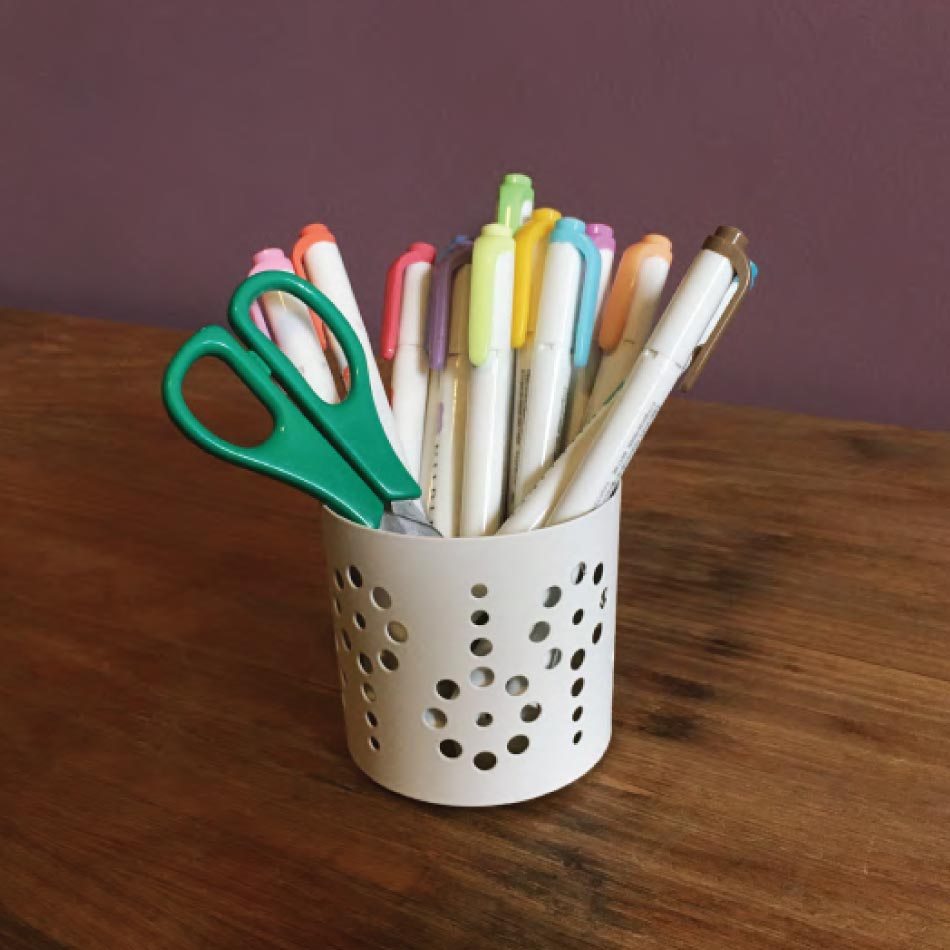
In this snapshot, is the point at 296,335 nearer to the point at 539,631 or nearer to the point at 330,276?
the point at 330,276

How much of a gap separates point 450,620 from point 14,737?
199mm

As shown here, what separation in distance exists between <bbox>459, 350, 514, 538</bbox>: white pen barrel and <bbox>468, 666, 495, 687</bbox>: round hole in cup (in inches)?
2.2

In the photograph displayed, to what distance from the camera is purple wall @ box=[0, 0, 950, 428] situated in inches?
38.7

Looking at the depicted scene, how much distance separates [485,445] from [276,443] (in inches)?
3.6

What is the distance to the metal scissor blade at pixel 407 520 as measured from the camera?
407mm

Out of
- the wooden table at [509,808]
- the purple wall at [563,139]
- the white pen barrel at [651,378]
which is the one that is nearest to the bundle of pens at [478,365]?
the white pen barrel at [651,378]

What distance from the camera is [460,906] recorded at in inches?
14.8

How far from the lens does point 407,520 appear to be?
1.35 feet

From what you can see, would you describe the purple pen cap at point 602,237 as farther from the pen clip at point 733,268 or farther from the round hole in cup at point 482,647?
the round hole in cup at point 482,647

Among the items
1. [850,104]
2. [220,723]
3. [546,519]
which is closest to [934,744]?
[546,519]

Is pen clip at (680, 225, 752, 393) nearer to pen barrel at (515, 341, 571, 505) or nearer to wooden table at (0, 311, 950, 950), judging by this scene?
pen barrel at (515, 341, 571, 505)

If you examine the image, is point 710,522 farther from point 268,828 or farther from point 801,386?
point 801,386

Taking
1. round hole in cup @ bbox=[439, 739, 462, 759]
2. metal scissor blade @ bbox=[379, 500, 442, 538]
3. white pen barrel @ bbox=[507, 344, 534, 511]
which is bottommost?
round hole in cup @ bbox=[439, 739, 462, 759]

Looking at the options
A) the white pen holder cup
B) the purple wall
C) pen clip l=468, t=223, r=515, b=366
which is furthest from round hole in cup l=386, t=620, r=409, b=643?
the purple wall
